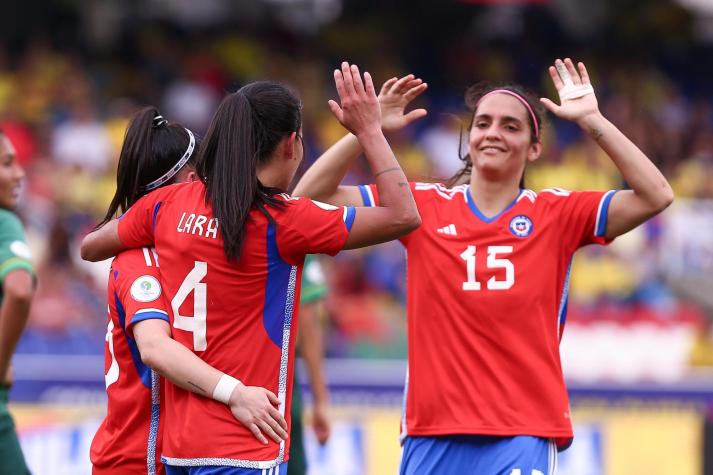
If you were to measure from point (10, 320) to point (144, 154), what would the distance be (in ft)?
4.02

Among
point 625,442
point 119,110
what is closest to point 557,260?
point 625,442

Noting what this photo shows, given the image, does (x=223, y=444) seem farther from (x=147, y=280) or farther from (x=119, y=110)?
(x=119, y=110)

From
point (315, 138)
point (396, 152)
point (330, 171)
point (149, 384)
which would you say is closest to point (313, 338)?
point (330, 171)

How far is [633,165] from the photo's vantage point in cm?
462

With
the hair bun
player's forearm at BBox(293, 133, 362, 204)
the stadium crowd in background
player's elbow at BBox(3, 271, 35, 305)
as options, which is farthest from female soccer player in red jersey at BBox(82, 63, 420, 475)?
the stadium crowd in background

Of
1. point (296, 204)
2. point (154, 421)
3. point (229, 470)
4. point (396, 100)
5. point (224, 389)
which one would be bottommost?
point (229, 470)

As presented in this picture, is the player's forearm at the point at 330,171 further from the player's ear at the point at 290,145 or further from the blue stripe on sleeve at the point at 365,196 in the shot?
the player's ear at the point at 290,145

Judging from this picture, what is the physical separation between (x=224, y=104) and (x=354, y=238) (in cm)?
63

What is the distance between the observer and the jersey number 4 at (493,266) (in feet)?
15.5

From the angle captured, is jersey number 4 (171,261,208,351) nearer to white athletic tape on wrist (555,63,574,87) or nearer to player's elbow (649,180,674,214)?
white athletic tape on wrist (555,63,574,87)

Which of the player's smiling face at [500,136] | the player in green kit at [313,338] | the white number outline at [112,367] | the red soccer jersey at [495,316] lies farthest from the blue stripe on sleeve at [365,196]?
the player in green kit at [313,338]

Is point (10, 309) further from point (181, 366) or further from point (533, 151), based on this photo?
point (533, 151)

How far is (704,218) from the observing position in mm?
12898

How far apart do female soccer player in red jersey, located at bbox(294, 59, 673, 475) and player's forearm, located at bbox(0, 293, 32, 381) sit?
1332mm
